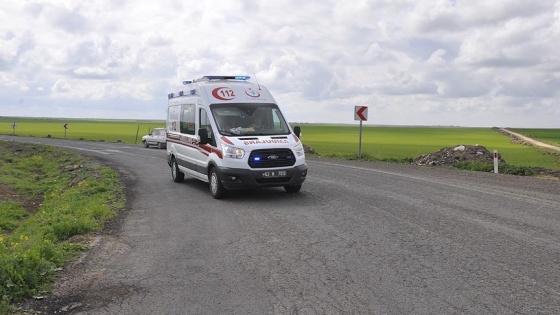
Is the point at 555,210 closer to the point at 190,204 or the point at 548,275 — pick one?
the point at 548,275

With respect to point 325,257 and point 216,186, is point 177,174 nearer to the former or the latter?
point 216,186

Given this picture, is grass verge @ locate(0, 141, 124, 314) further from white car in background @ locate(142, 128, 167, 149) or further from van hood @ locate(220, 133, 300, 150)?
white car in background @ locate(142, 128, 167, 149)

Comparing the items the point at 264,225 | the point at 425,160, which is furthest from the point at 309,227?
the point at 425,160

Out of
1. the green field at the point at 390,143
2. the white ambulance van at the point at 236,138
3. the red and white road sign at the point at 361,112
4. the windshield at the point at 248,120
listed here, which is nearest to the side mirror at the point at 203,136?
the white ambulance van at the point at 236,138

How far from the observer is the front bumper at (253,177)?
10992mm

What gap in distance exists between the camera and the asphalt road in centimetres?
491

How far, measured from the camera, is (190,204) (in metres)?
11.0

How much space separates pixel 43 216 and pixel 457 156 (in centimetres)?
1783

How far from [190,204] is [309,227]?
3.71m

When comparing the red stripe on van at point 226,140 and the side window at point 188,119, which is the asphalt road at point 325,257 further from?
the side window at point 188,119

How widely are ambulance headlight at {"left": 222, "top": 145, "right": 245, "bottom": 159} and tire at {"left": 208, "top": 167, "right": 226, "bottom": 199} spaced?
2.13ft

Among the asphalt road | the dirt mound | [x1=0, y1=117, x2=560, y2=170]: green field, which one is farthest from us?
[x1=0, y1=117, x2=560, y2=170]: green field

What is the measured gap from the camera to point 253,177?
11.0 meters

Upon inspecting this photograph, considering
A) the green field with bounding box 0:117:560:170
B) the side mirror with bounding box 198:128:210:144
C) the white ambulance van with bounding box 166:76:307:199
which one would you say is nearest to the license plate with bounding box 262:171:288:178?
the white ambulance van with bounding box 166:76:307:199
